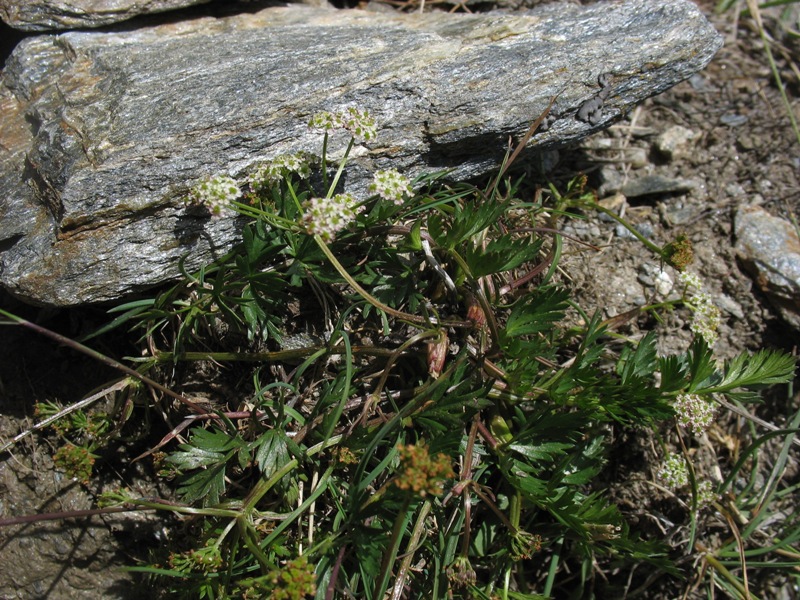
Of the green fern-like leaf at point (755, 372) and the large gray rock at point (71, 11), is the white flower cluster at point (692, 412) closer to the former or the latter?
the green fern-like leaf at point (755, 372)

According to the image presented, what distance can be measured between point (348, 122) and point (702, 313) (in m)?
2.25

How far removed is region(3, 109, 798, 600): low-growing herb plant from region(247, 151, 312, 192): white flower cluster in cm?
2

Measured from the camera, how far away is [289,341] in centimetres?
335

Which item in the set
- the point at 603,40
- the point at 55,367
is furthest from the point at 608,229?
the point at 55,367

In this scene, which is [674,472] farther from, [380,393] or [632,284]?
[380,393]

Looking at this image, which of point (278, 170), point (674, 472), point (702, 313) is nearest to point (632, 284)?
point (702, 313)

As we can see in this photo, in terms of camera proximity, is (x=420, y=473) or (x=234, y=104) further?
(x=234, y=104)

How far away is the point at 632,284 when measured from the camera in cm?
399

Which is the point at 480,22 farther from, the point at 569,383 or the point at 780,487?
the point at 780,487

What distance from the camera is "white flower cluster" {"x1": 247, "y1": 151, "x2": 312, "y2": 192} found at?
3.06m

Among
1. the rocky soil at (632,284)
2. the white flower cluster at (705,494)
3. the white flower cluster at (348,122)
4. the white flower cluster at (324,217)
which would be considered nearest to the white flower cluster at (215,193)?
the white flower cluster at (324,217)

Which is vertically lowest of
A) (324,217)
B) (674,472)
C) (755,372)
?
(674,472)

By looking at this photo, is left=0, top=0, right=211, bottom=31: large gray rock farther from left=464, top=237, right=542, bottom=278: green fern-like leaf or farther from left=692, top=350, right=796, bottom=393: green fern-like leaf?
left=692, top=350, right=796, bottom=393: green fern-like leaf

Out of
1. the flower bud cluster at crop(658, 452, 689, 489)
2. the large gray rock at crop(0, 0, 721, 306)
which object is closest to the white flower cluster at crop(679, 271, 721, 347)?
the flower bud cluster at crop(658, 452, 689, 489)
